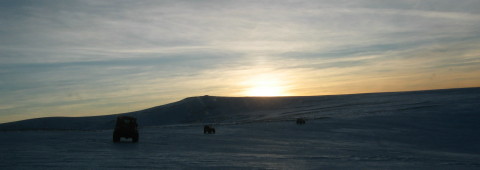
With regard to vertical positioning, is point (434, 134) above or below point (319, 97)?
below

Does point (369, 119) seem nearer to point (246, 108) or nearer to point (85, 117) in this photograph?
point (246, 108)

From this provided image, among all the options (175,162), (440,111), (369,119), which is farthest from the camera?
(440,111)

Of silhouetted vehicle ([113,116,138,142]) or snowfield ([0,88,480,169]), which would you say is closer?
snowfield ([0,88,480,169])

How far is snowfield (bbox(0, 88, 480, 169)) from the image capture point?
1859 centimetres

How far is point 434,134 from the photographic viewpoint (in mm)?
45438

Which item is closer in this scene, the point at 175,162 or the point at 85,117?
the point at 175,162

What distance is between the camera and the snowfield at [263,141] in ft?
61.0

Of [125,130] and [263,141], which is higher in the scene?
[125,130]

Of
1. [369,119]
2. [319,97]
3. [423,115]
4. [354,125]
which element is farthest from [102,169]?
[319,97]

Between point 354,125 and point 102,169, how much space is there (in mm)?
42392

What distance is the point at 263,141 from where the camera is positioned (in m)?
34.9

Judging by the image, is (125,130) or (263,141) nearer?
(125,130)

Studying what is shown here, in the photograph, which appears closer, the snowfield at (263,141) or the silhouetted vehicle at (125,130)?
the snowfield at (263,141)

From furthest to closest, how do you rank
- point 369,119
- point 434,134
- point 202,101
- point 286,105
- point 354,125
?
point 202,101, point 286,105, point 369,119, point 354,125, point 434,134
